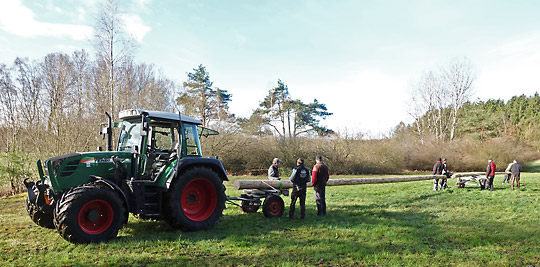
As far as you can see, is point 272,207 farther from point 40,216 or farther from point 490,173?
point 490,173

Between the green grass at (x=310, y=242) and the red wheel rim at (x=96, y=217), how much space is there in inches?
12.8

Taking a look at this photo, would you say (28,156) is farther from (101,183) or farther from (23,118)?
(101,183)

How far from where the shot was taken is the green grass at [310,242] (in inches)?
208

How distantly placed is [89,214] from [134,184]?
0.92m

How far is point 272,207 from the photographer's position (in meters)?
8.65

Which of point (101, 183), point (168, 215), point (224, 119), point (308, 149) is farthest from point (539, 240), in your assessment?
point (224, 119)

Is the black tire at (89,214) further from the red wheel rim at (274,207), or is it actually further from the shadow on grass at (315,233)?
the red wheel rim at (274,207)

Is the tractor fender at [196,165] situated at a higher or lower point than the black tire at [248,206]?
higher

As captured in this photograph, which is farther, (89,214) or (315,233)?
(315,233)

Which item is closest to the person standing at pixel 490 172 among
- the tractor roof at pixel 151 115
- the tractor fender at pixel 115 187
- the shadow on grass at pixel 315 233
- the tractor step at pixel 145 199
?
the shadow on grass at pixel 315 233

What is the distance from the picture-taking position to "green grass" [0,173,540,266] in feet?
17.4

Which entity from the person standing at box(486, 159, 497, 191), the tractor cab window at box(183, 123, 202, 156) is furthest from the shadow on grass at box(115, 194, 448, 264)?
the person standing at box(486, 159, 497, 191)

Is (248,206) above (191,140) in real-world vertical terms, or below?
below

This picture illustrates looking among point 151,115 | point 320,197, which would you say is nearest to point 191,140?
point 151,115
